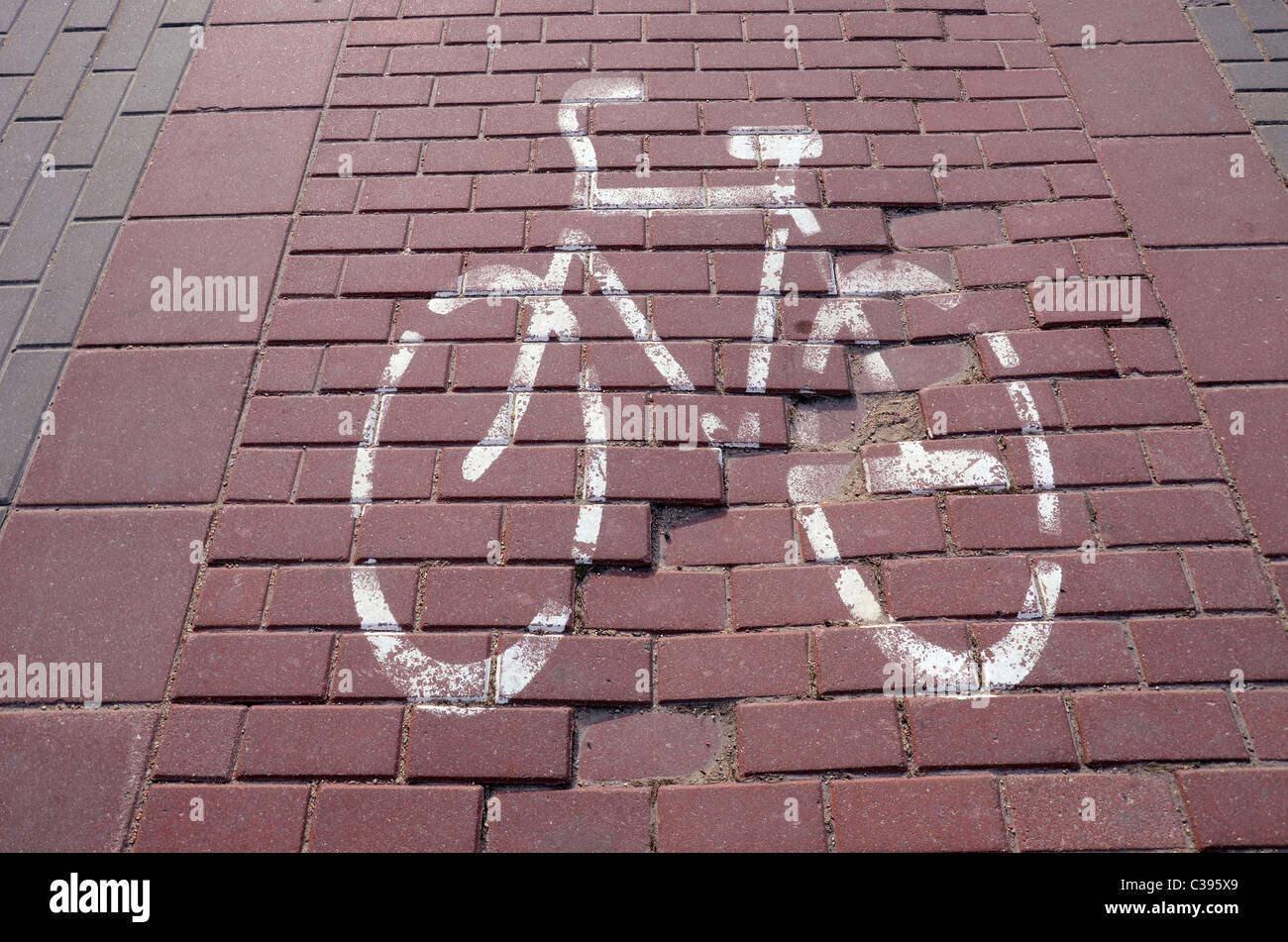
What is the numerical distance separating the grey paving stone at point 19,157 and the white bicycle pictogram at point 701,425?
133 cm

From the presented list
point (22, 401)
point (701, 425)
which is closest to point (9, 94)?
point (22, 401)

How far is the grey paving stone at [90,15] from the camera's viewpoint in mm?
2746

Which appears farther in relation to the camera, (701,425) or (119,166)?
(119,166)

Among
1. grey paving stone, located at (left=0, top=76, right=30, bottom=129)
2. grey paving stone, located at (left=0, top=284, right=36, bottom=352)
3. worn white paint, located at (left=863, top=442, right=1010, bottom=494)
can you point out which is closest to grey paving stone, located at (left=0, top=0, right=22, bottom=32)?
grey paving stone, located at (left=0, top=76, right=30, bottom=129)

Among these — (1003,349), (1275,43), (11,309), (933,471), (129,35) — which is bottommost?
(933,471)

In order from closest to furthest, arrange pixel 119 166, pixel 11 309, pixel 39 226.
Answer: pixel 11 309, pixel 39 226, pixel 119 166

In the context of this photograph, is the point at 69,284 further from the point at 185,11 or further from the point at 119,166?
the point at 185,11

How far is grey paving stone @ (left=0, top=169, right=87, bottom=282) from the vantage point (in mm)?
2203

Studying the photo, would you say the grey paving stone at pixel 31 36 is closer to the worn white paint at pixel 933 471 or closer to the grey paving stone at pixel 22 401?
the grey paving stone at pixel 22 401

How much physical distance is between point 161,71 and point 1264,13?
3.51 m

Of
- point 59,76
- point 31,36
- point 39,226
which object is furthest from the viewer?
point 31,36

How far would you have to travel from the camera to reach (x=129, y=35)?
8.91ft

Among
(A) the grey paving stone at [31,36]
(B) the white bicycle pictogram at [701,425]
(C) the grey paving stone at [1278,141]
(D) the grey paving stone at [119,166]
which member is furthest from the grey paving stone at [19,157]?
(C) the grey paving stone at [1278,141]

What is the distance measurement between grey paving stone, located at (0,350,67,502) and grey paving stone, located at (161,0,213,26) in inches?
54.3
